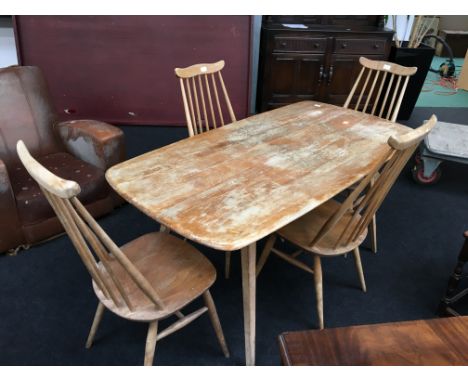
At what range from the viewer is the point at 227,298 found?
194 cm

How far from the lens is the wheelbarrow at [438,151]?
8.91 feet

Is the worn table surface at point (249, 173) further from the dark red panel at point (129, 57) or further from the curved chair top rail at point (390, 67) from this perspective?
the dark red panel at point (129, 57)

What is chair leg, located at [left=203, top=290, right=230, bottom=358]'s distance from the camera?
151cm

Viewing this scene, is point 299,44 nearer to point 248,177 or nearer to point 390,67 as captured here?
point 390,67

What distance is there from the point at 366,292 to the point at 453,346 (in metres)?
1.15

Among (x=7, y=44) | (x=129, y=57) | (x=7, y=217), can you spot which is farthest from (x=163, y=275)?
(x=7, y=44)

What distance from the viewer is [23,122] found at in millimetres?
2359

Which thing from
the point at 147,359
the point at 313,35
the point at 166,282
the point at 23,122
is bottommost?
the point at 147,359

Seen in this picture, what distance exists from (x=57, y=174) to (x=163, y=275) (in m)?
1.16

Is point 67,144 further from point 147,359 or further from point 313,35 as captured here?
point 313,35

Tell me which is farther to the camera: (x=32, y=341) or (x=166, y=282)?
(x=32, y=341)

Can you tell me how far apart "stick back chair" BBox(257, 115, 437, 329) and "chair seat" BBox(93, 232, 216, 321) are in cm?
41

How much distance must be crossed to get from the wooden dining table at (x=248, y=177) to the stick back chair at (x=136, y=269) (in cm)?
17

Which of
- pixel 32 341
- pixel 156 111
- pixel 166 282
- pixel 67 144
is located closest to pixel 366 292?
pixel 166 282
